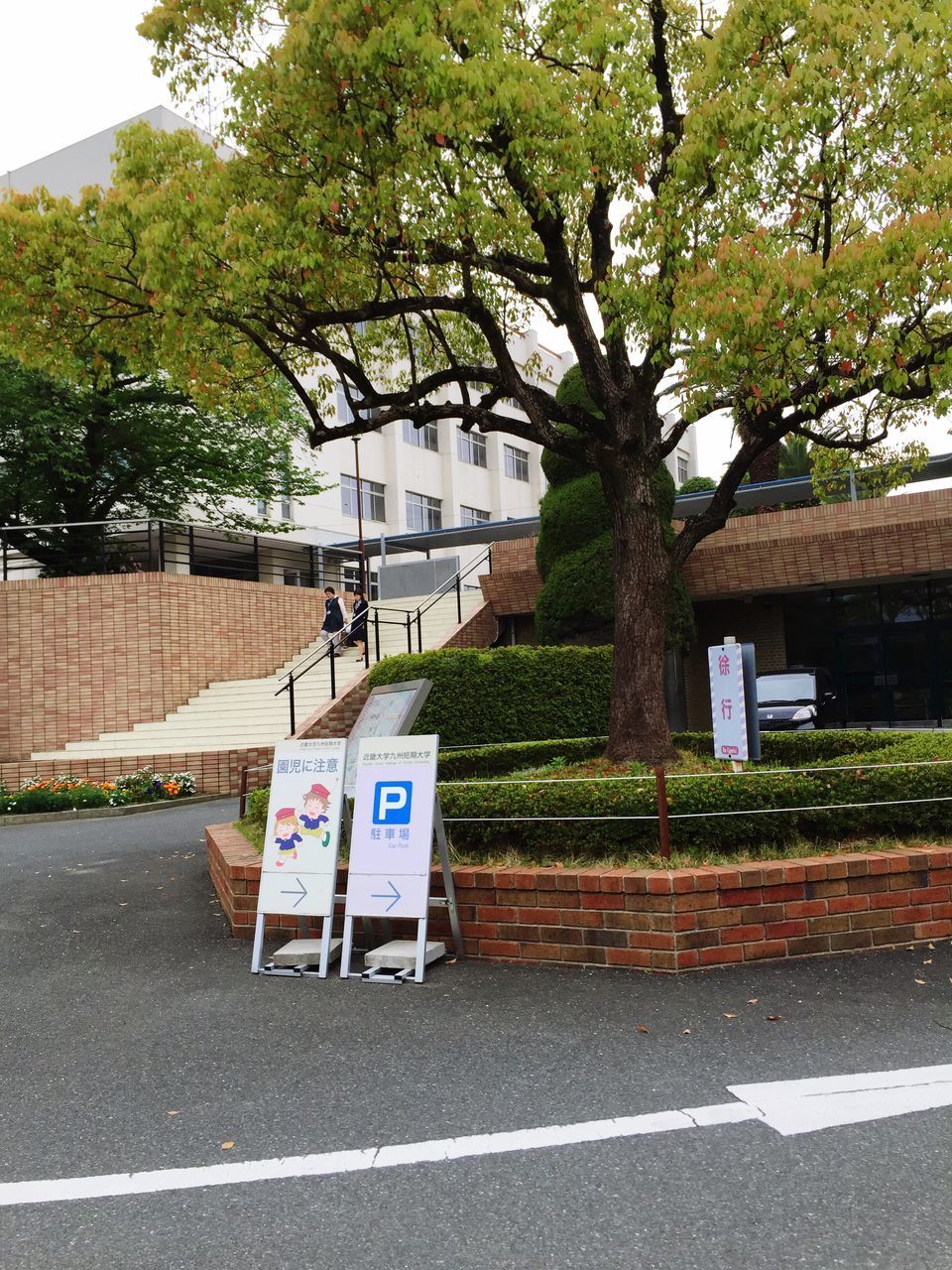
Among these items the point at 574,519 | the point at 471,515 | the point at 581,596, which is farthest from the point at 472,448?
the point at 581,596

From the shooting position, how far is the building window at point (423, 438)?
3828cm

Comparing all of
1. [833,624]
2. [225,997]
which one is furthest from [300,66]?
[833,624]

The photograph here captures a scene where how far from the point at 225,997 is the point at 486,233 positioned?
6.11 metres

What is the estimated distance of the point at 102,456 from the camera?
69.0 feet

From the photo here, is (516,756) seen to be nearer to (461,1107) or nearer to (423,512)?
(461,1107)

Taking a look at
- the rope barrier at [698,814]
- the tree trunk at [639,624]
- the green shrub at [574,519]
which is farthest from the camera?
the green shrub at [574,519]

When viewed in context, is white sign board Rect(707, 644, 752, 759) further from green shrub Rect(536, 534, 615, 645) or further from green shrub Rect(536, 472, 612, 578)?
green shrub Rect(536, 472, 612, 578)

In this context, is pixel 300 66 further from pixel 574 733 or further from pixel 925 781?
pixel 574 733

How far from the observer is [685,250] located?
7980 millimetres

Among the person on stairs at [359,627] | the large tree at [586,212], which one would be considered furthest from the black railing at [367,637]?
the large tree at [586,212]

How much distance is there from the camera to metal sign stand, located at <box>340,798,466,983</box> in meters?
5.34

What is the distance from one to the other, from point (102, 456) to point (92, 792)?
962cm

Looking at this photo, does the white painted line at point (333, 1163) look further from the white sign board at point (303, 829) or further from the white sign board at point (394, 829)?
the white sign board at point (303, 829)

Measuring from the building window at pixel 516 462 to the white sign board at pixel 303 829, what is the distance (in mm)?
38278
